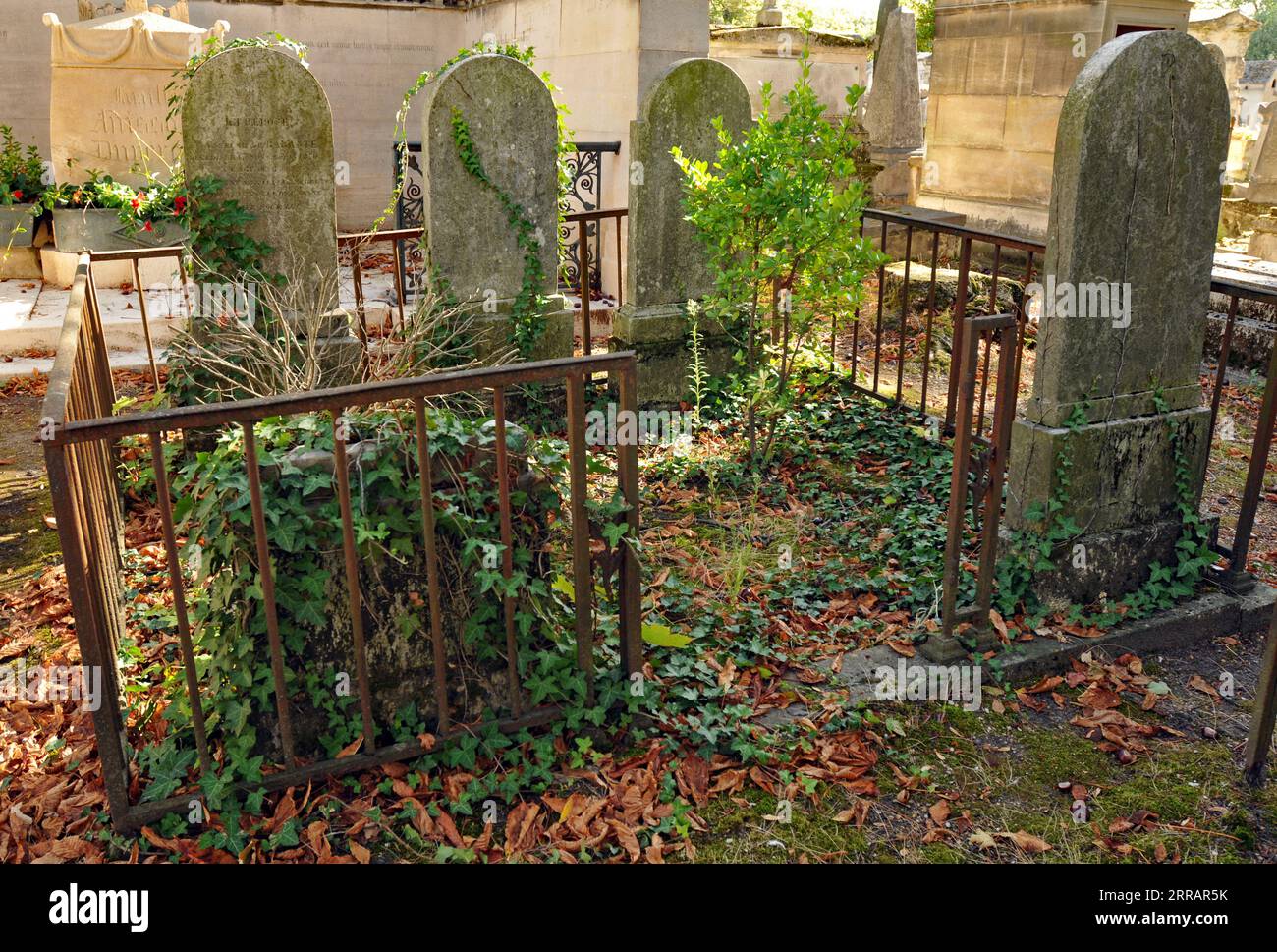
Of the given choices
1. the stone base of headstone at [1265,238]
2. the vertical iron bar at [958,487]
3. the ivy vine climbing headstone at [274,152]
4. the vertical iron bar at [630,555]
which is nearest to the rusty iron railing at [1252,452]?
the vertical iron bar at [958,487]

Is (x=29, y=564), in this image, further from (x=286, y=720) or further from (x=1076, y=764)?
(x=1076, y=764)

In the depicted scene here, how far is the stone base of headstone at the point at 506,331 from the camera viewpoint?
6793mm

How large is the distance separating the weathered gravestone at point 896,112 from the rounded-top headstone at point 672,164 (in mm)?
6627

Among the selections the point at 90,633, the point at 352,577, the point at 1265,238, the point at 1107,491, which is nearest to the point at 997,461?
the point at 1107,491

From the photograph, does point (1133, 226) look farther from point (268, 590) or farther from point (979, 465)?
point (268, 590)

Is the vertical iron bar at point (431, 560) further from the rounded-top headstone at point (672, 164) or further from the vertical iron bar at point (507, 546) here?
the rounded-top headstone at point (672, 164)

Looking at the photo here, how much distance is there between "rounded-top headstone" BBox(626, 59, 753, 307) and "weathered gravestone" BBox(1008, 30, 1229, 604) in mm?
2963

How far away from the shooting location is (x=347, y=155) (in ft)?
45.0

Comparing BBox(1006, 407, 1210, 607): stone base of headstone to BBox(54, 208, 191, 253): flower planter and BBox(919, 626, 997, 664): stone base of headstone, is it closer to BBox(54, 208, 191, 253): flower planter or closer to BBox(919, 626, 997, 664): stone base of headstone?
BBox(919, 626, 997, 664): stone base of headstone

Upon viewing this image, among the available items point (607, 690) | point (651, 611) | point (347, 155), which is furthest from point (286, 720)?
point (347, 155)

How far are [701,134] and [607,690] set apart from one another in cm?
452

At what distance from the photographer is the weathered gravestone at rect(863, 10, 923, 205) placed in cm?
1316

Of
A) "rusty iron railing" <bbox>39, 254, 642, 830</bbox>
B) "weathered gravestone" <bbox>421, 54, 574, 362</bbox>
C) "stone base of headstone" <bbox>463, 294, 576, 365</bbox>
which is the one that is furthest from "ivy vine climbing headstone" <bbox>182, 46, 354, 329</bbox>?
"rusty iron railing" <bbox>39, 254, 642, 830</bbox>

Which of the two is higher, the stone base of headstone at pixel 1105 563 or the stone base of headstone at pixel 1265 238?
the stone base of headstone at pixel 1265 238
